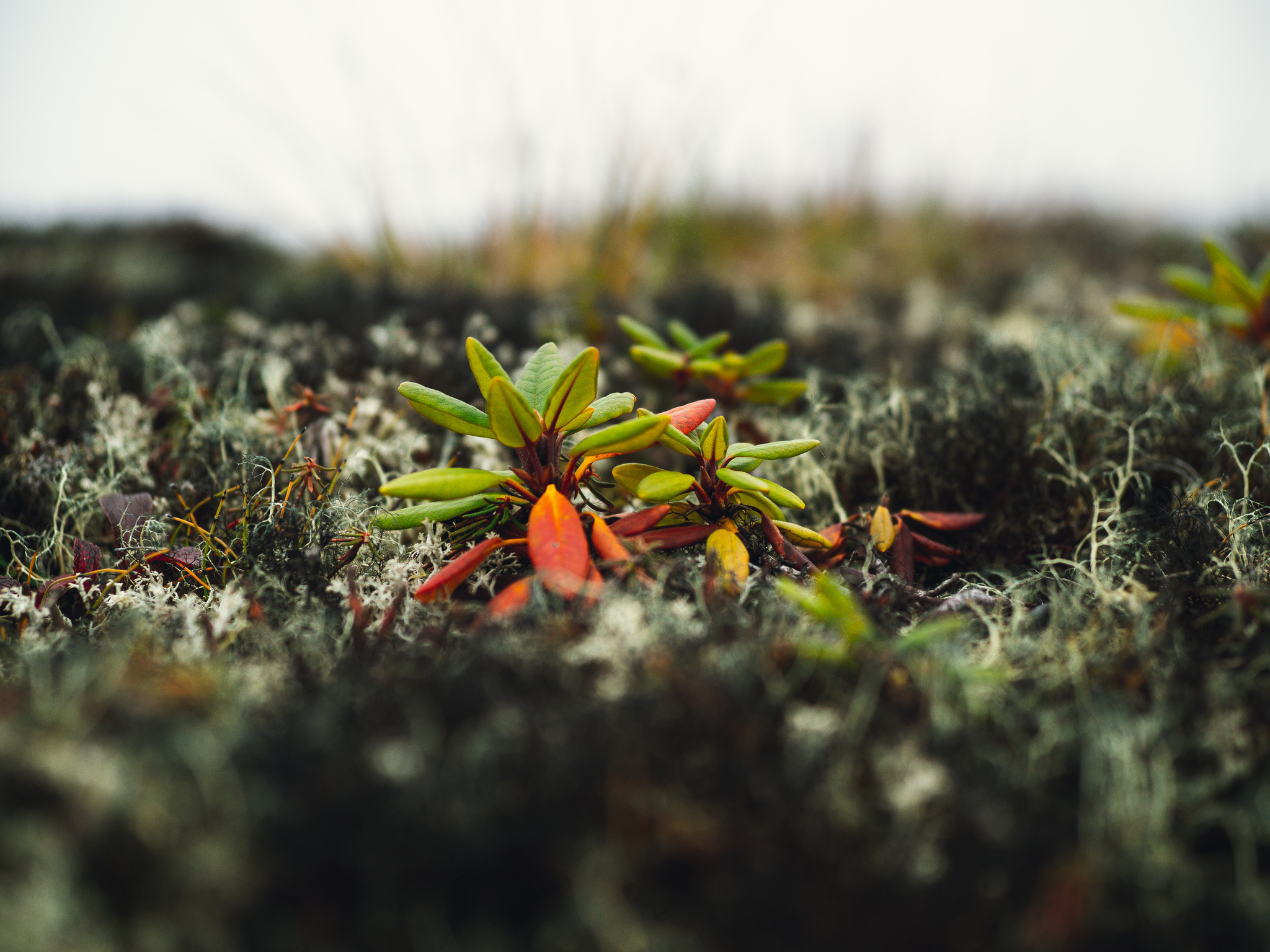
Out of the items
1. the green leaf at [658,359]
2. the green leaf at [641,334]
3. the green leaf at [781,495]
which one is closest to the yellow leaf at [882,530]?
the green leaf at [781,495]

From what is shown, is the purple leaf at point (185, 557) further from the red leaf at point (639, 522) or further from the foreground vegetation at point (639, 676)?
the red leaf at point (639, 522)

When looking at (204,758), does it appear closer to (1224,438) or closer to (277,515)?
(277,515)

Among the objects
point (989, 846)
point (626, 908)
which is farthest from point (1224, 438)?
point (626, 908)

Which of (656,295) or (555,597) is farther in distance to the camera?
(656,295)

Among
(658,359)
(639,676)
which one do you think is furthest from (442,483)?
(658,359)

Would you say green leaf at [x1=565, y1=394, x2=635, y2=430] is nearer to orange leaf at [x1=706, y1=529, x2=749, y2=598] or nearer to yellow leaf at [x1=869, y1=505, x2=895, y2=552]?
orange leaf at [x1=706, y1=529, x2=749, y2=598]

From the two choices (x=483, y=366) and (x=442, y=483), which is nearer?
(x=442, y=483)

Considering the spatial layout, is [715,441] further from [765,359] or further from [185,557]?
[185,557]

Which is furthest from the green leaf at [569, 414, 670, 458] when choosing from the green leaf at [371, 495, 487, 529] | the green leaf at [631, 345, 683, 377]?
the green leaf at [631, 345, 683, 377]
